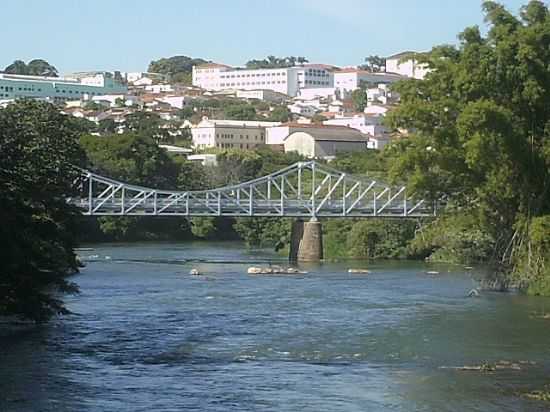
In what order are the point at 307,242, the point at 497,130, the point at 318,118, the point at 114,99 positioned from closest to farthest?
the point at 497,130 < the point at 307,242 < the point at 318,118 < the point at 114,99

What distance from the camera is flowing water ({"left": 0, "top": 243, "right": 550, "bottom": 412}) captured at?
2067cm

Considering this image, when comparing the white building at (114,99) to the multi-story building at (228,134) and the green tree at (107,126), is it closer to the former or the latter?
the multi-story building at (228,134)

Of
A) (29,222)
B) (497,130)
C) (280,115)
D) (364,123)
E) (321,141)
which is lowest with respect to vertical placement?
(29,222)

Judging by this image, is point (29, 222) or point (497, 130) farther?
point (497, 130)

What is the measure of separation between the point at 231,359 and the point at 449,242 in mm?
34782

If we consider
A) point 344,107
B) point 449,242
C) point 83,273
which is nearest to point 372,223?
point 449,242

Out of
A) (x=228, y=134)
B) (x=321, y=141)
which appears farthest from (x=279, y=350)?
(x=228, y=134)

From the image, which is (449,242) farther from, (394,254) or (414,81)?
(414,81)

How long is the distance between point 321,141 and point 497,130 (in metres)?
94.1

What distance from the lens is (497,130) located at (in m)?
37.0

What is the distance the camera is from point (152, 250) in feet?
239

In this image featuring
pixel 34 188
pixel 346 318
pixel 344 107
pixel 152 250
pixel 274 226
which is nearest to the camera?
pixel 34 188

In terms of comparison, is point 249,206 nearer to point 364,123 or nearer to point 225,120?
point 225,120

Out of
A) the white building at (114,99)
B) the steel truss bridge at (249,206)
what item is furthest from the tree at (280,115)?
the steel truss bridge at (249,206)
